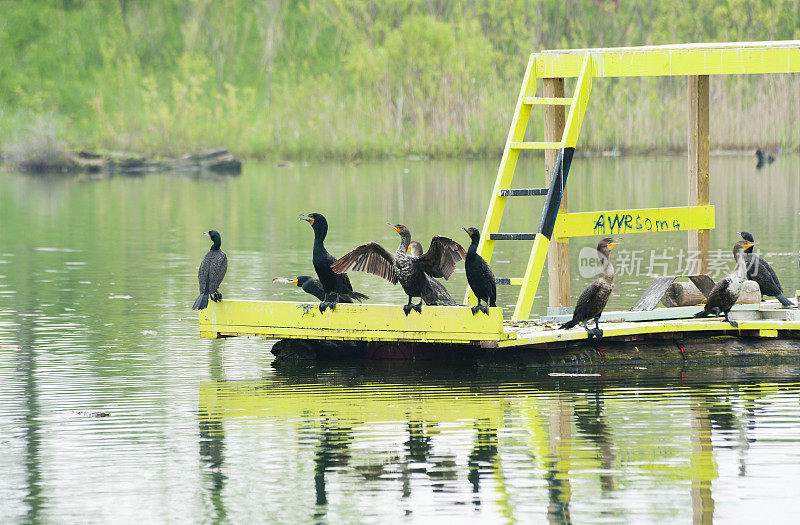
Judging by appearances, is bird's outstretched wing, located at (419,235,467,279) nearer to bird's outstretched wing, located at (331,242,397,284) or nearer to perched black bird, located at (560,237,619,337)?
bird's outstretched wing, located at (331,242,397,284)

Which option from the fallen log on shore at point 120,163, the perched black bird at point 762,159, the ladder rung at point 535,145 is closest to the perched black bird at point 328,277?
the ladder rung at point 535,145

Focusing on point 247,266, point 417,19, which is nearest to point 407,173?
point 417,19

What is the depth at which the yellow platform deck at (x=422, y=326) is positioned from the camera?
13.2 meters

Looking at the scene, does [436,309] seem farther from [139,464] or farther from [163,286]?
[163,286]

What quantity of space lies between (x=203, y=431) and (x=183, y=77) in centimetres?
5154

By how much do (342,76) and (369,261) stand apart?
4960 centimetres

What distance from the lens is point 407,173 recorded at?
45469 mm

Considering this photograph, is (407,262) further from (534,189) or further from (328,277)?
(534,189)

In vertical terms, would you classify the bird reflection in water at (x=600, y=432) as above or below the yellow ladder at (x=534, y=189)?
below

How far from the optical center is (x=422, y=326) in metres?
13.3

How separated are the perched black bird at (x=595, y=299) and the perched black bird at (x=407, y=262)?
3.65ft

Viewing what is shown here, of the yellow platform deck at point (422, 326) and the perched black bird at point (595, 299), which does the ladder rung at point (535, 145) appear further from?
the yellow platform deck at point (422, 326)

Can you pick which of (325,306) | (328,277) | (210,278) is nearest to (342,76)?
(210,278)

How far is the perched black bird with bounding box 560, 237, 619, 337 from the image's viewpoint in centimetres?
1341
